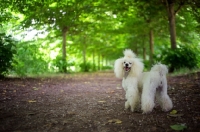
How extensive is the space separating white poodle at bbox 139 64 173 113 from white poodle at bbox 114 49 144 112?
0.60ft

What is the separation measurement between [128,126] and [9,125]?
2046mm

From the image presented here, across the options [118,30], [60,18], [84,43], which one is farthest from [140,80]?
[84,43]

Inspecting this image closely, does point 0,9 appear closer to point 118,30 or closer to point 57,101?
point 57,101

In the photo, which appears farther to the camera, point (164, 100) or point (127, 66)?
point (127, 66)

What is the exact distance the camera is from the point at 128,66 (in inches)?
184

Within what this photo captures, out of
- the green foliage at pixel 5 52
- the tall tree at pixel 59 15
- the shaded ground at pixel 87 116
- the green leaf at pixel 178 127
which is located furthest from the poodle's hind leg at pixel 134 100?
the tall tree at pixel 59 15

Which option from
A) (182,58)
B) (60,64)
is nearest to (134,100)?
(182,58)

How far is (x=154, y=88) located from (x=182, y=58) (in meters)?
8.33

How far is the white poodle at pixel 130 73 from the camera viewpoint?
452 centimetres

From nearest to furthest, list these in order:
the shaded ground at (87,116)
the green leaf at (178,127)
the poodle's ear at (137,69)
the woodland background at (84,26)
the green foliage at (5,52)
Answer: the green leaf at (178,127)
the shaded ground at (87,116)
the poodle's ear at (137,69)
the green foliage at (5,52)
the woodland background at (84,26)

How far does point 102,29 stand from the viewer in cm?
2006

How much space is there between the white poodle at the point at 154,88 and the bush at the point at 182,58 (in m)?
7.79

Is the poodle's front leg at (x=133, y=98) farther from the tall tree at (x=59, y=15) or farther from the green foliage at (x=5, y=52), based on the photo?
the tall tree at (x=59, y=15)

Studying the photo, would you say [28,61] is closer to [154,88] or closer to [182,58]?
[182,58]
